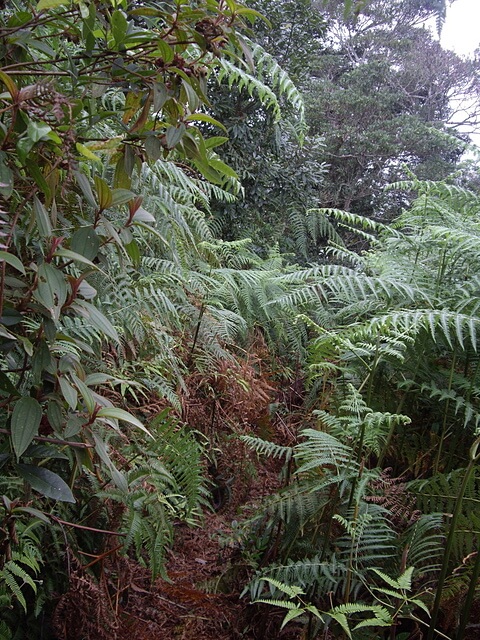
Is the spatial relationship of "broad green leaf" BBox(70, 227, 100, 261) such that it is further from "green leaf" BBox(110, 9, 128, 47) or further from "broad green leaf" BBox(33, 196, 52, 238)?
"green leaf" BBox(110, 9, 128, 47)

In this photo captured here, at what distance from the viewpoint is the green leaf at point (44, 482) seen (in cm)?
80

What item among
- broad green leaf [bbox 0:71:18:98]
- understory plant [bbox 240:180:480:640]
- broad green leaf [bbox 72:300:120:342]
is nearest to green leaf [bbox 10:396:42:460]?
broad green leaf [bbox 72:300:120:342]

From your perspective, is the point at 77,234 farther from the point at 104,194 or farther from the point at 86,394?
the point at 86,394

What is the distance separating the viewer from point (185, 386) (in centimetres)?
196

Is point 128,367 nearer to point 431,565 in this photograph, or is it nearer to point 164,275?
point 164,275

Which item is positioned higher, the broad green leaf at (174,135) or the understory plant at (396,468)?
the broad green leaf at (174,135)

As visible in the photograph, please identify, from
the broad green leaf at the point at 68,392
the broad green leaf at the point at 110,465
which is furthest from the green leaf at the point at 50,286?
the broad green leaf at the point at 110,465

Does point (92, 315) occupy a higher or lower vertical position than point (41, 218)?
lower

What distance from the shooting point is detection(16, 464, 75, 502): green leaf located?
2.61ft

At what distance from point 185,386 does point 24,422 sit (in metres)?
1.20

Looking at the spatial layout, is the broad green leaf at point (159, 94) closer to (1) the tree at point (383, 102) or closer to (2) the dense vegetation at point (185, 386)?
(2) the dense vegetation at point (185, 386)

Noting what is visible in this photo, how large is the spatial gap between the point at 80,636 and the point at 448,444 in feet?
4.51

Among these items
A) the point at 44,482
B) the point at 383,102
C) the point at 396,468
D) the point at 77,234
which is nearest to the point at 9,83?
the point at 77,234

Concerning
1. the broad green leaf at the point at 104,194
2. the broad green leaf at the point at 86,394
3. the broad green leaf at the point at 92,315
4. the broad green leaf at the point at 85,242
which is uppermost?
the broad green leaf at the point at 104,194
